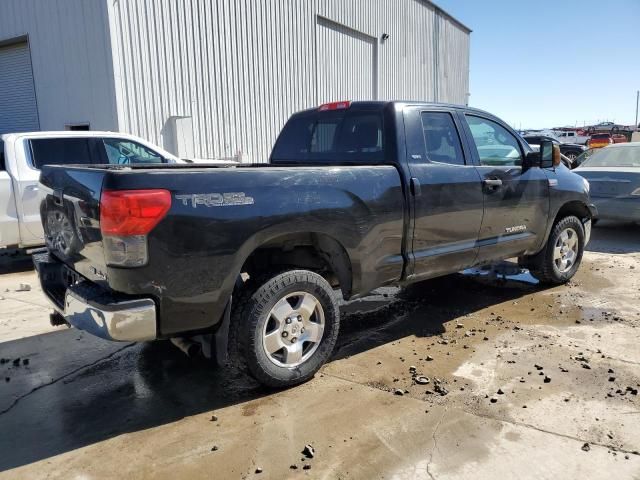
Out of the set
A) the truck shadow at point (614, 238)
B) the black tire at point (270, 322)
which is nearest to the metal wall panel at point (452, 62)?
the truck shadow at point (614, 238)

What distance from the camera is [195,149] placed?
12.0 metres

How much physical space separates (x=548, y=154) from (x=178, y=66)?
8556 millimetres

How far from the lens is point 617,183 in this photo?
28.5 ft

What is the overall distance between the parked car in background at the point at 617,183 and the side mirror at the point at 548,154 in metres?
4.00

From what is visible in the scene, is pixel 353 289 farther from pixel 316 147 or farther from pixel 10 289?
pixel 10 289

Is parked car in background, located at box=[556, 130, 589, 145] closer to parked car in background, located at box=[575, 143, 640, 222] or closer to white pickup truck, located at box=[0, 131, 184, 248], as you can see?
parked car in background, located at box=[575, 143, 640, 222]

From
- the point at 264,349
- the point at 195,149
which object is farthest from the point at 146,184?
the point at 195,149

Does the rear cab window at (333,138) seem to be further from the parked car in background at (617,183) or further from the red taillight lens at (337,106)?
the parked car in background at (617,183)

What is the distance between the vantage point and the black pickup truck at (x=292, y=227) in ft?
9.59

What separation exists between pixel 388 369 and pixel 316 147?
213 cm

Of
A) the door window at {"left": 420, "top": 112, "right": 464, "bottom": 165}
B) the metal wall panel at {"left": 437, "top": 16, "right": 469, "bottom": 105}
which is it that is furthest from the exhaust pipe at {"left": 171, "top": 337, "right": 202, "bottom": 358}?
the metal wall panel at {"left": 437, "top": 16, "right": 469, "bottom": 105}

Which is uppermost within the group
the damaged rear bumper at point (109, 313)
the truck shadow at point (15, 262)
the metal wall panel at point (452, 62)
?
the metal wall panel at point (452, 62)

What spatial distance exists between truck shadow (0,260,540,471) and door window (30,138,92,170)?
10.7 ft

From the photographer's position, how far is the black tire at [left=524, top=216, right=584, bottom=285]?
228 inches
